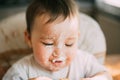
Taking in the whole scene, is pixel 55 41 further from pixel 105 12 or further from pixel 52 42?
pixel 105 12

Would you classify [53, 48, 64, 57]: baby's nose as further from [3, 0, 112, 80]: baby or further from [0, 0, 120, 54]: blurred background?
[0, 0, 120, 54]: blurred background

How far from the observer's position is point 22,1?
5.92 feet

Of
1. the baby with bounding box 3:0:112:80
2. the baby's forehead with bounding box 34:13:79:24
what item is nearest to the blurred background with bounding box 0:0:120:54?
the baby with bounding box 3:0:112:80

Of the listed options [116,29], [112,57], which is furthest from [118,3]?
[112,57]

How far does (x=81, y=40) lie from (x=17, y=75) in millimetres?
417

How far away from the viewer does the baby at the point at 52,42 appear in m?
0.81

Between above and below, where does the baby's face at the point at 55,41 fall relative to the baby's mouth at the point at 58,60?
above

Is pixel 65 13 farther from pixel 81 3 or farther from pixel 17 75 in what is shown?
pixel 81 3

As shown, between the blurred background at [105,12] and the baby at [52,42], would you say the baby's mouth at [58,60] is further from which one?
the blurred background at [105,12]

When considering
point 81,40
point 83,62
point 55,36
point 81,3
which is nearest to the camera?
point 55,36

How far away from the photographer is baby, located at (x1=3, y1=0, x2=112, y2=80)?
81 centimetres

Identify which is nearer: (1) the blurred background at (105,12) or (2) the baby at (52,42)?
(2) the baby at (52,42)

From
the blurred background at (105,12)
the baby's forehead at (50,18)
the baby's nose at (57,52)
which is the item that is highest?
the baby's forehead at (50,18)

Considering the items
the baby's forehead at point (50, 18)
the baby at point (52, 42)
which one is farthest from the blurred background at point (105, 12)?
the baby's forehead at point (50, 18)
